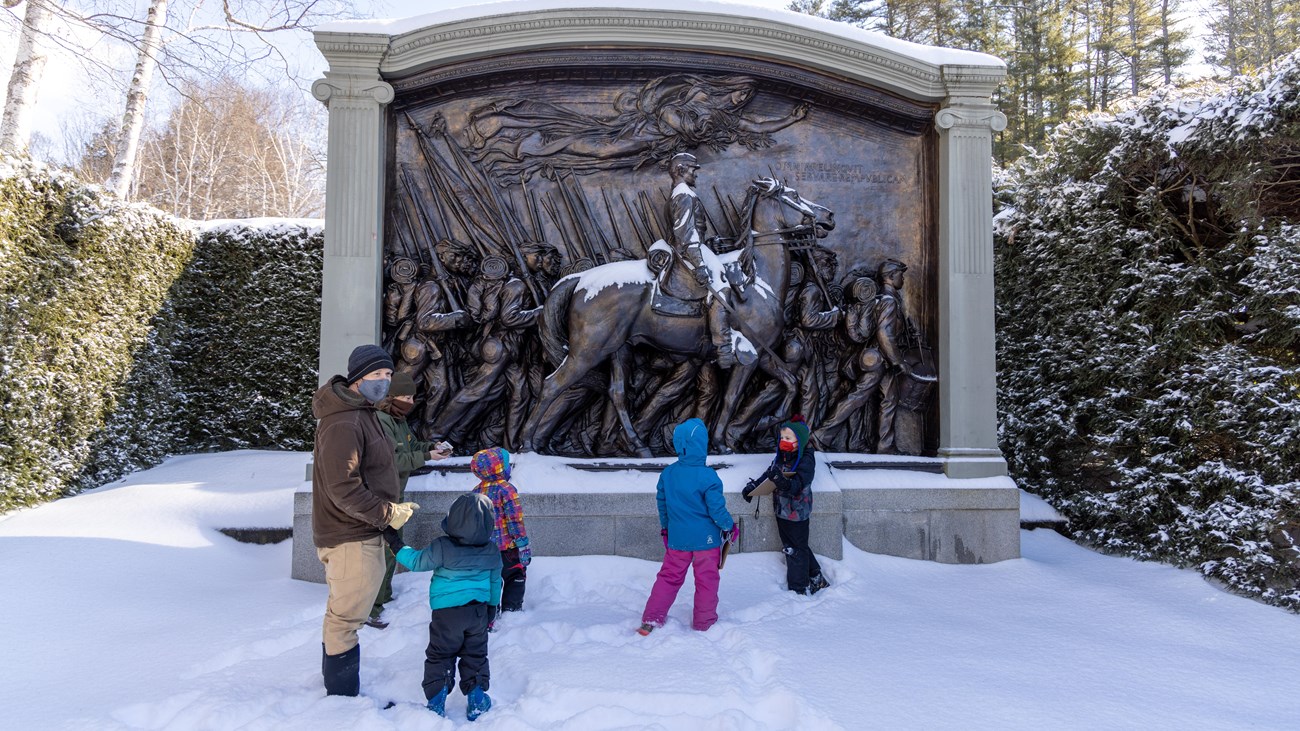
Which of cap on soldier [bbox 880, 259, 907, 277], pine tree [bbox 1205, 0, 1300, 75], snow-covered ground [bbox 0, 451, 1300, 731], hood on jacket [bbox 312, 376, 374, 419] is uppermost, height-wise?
pine tree [bbox 1205, 0, 1300, 75]

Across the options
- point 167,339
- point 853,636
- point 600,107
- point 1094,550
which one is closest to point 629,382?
point 600,107

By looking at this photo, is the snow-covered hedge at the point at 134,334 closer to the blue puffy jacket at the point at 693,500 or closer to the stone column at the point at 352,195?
the stone column at the point at 352,195

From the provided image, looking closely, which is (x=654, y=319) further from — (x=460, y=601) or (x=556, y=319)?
(x=460, y=601)

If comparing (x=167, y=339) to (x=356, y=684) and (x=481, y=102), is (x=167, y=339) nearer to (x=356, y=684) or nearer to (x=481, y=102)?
(x=481, y=102)

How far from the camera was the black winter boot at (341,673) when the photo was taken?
3936 millimetres

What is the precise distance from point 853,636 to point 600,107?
563cm

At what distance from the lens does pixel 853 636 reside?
510cm

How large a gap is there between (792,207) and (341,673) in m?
5.76

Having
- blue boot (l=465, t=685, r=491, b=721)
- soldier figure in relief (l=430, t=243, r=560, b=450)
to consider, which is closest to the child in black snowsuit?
soldier figure in relief (l=430, t=243, r=560, b=450)

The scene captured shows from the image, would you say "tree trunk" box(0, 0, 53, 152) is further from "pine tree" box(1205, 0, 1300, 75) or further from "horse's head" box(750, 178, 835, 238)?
"pine tree" box(1205, 0, 1300, 75)

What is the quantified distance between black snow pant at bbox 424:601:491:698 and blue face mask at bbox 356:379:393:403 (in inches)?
44.4

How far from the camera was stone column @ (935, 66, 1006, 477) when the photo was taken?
25.6ft

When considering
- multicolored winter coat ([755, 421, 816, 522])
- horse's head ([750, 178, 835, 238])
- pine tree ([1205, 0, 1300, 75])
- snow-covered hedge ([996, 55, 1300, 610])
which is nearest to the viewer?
multicolored winter coat ([755, 421, 816, 522])

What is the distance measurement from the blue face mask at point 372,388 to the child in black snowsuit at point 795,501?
3278 millimetres
